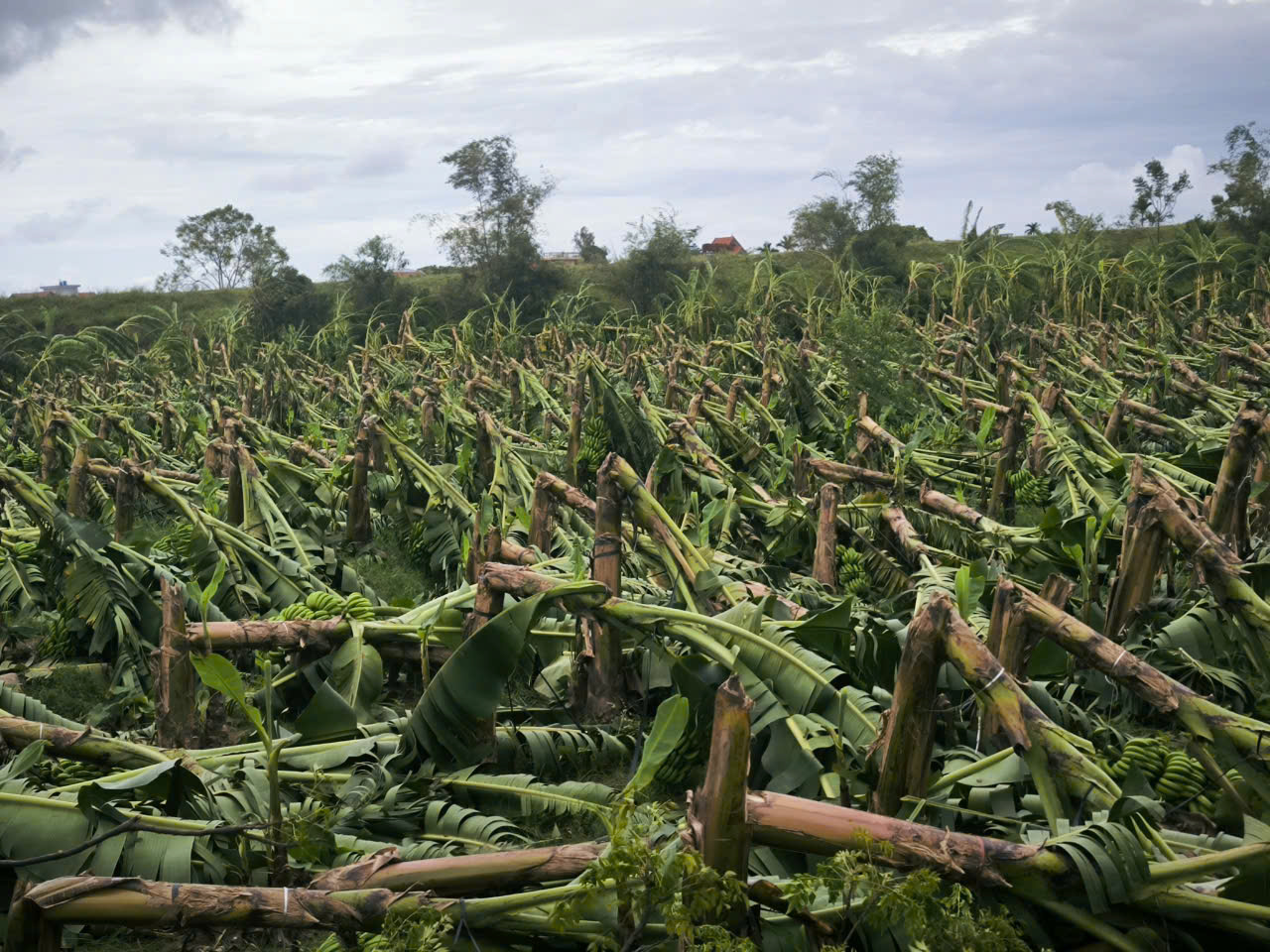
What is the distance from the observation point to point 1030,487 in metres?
7.63

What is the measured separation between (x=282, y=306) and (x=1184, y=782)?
27.5 m

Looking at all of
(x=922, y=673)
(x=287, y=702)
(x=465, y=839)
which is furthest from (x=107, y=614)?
(x=922, y=673)

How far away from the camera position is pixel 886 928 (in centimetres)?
251

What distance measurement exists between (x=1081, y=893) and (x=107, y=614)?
171 inches

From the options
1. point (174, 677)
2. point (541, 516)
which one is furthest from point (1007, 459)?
point (174, 677)

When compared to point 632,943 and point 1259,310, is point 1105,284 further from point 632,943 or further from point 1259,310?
point 632,943

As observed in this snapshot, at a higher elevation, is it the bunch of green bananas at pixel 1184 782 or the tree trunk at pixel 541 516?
the tree trunk at pixel 541 516

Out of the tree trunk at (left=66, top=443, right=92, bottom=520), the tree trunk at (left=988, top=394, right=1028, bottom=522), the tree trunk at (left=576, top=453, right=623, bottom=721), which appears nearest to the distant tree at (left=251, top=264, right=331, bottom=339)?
the tree trunk at (left=66, top=443, right=92, bottom=520)

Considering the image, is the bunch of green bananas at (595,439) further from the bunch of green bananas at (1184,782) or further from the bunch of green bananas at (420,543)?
the bunch of green bananas at (1184,782)

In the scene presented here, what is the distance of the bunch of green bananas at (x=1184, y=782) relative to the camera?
3.21 metres

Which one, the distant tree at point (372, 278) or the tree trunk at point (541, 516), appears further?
the distant tree at point (372, 278)

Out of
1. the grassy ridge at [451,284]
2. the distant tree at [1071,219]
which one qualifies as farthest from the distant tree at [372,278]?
the distant tree at [1071,219]

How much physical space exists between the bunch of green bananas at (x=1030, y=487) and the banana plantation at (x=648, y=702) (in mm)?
45

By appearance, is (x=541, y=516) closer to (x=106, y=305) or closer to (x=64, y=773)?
(x=64, y=773)
